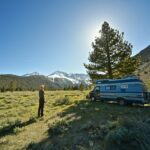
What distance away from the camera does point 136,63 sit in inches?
1272

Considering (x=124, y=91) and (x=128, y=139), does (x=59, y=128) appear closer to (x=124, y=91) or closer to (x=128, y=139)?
(x=128, y=139)

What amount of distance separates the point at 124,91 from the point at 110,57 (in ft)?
36.7

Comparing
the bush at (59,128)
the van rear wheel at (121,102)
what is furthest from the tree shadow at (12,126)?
the van rear wheel at (121,102)

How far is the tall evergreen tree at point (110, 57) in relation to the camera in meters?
31.7

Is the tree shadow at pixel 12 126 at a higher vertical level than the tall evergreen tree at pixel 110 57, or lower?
lower

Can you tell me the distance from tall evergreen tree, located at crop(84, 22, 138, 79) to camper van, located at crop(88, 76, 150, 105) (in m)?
6.99

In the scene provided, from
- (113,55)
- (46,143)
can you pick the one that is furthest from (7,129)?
(113,55)

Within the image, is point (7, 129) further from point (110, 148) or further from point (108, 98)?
point (108, 98)

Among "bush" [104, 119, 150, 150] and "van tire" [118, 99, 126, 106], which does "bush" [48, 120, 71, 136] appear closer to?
"bush" [104, 119, 150, 150]

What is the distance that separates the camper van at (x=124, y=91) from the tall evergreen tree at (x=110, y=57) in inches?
275

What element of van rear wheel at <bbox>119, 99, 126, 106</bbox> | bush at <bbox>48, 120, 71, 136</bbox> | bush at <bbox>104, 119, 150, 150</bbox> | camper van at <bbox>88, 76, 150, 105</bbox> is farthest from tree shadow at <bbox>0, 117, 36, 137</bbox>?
camper van at <bbox>88, 76, 150, 105</bbox>

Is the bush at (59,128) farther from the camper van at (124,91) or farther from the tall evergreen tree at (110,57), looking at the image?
the tall evergreen tree at (110,57)

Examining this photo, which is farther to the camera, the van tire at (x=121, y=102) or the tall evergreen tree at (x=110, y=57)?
the tall evergreen tree at (x=110, y=57)

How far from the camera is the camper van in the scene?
66.8 feet
